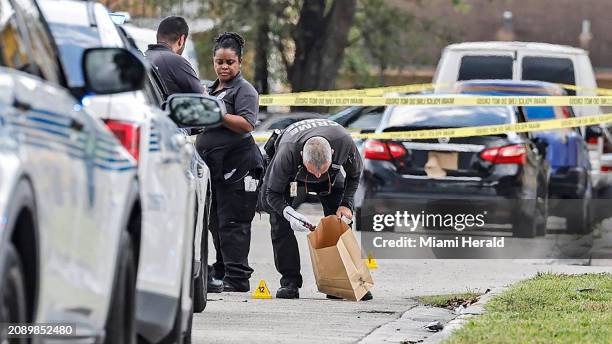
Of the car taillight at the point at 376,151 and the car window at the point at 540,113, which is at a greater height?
the car taillight at the point at 376,151

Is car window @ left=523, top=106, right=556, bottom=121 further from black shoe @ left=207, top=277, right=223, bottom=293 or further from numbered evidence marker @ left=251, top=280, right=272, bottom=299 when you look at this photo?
numbered evidence marker @ left=251, top=280, right=272, bottom=299

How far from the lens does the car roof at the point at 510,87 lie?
20453 mm

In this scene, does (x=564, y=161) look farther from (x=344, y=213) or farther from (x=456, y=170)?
(x=344, y=213)

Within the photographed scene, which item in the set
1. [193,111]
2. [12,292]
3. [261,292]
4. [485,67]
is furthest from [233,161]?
[485,67]

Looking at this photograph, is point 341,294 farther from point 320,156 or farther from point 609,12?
point 609,12

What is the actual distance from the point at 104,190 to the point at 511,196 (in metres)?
12.7

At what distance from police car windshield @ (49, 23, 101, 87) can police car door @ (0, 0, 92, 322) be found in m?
0.55

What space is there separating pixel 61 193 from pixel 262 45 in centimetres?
3195

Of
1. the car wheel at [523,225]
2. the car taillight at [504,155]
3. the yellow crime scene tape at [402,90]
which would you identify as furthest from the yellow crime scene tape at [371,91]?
the car wheel at [523,225]

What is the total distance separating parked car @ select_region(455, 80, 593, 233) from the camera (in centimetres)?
2070

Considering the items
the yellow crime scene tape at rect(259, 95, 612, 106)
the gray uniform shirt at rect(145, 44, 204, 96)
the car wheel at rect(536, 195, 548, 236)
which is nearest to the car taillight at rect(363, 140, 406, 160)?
the yellow crime scene tape at rect(259, 95, 612, 106)

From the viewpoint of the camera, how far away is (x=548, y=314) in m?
10.3

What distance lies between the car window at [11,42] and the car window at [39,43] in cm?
11

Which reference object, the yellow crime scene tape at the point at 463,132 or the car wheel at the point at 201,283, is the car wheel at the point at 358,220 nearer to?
the yellow crime scene tape at the point at 463,132
